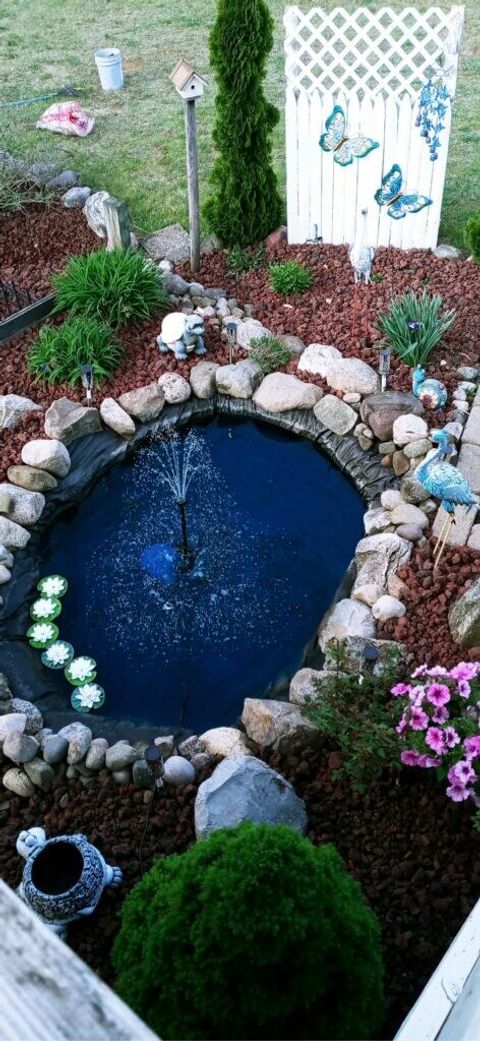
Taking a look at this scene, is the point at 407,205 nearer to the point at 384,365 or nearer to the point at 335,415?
the point at 384,365

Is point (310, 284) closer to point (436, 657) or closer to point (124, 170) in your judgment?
point (124, 170)

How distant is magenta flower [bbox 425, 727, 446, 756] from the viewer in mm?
3395

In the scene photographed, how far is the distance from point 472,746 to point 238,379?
10.3ft

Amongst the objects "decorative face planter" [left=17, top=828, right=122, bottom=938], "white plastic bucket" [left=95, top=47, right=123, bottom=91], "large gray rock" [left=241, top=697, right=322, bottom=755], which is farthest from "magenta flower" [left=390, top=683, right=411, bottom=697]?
"white plastic bucket" [left=95, top=47, right=123, bottom=91]

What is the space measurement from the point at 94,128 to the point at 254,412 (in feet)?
14.8

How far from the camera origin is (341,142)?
20.3 ft

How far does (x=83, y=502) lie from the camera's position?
5414 millimetres

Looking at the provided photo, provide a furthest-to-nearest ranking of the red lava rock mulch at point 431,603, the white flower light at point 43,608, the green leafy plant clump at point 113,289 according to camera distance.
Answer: the green leafy plant clump at point 113,289
the white flower light at point 43,608
the red lava rock mulch at point 431,603

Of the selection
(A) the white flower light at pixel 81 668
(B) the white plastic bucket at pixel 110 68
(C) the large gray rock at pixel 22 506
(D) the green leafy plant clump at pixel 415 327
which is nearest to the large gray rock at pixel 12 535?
(C) the large gray rock at pixel 22 506

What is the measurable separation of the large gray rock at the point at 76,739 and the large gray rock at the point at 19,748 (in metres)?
0.15

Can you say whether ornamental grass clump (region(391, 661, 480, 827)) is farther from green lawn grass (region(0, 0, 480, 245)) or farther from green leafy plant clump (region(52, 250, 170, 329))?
green lawn grass (region(0, 0, 480, 245))

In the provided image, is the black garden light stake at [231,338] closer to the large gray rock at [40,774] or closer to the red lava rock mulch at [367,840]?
the red lava rock mulch at [367,840]

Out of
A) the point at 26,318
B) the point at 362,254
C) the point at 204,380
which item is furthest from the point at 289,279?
the point at 26,318

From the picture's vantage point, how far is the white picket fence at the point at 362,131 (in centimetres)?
597
